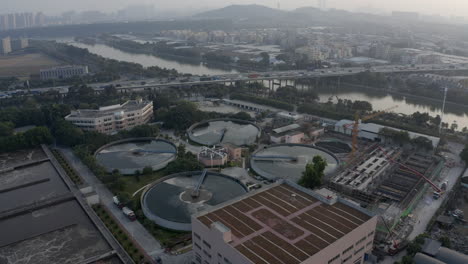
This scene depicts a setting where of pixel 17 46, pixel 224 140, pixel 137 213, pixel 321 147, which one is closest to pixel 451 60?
pixel 321 147

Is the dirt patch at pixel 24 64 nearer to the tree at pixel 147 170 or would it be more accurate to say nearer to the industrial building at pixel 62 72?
the industrial building at pixel 62 72

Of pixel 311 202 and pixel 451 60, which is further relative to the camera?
pixel 451 60

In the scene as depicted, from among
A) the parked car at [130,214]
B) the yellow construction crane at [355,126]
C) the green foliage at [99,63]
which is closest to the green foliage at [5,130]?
the parked car at [130,214]

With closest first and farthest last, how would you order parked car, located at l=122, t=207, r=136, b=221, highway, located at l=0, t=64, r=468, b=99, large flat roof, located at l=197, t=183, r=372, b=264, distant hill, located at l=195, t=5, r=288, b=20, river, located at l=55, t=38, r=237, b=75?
1. large flat roof, located at l=197, t=183, r=372, b=264
2. parked car, located at l=122, t=207, r=136, b=221
3. highway, located at l=0, t=64, r=468, b=99
4. river, located at l=55, t=38, r=237, b=75
5. distant hill, located at l=195, t=5, r=288, b=20

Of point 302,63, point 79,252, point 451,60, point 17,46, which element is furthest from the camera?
point 17,46

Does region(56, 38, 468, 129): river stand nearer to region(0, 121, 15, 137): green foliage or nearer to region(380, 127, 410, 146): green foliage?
region(380, 127, 410, 146): green foliage

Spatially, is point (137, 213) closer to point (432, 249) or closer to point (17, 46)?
point (432, 249)

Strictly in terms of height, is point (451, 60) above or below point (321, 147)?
above

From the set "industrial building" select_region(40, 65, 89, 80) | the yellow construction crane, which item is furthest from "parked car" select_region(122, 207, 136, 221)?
"industrial building" select_region(40, 65, 89, 80)
